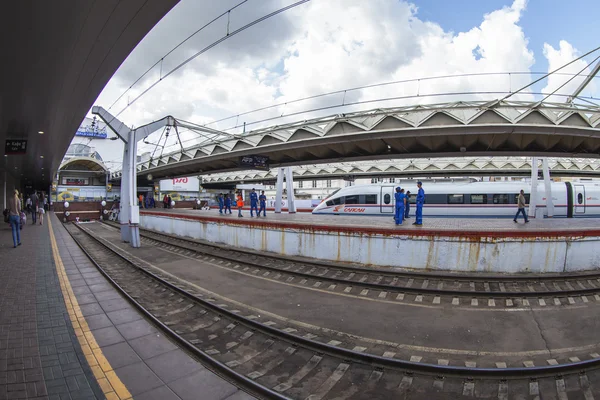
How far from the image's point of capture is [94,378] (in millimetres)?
3359

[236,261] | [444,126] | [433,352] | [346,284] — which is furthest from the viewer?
[444,126]

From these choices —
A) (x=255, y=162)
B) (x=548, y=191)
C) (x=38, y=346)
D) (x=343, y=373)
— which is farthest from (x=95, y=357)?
(x=548, y=191)

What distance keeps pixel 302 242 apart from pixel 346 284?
3461 mm

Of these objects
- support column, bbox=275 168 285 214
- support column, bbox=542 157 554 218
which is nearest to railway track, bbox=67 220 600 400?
support column, bbox=275 168 285 214

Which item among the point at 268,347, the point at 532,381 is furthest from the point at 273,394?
the point at 532,381

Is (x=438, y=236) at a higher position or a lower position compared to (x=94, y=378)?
higher

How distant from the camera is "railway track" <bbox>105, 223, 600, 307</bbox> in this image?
6688 mm

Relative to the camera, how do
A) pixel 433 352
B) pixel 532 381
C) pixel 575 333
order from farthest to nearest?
pixel 575 333
pixel 433 352
pixel 532 381

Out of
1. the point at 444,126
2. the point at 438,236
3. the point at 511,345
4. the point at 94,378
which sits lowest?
the point at 511,345

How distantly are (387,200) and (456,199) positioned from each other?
4239 millimetres

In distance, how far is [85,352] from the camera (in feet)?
12.9

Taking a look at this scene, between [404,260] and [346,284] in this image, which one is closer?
[346,284]

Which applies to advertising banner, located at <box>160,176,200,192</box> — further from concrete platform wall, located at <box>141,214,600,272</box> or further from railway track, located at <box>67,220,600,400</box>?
railway track, located at <box>67,220,600,400</box>

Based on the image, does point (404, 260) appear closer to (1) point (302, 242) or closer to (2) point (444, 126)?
(1) point (302, 242)
